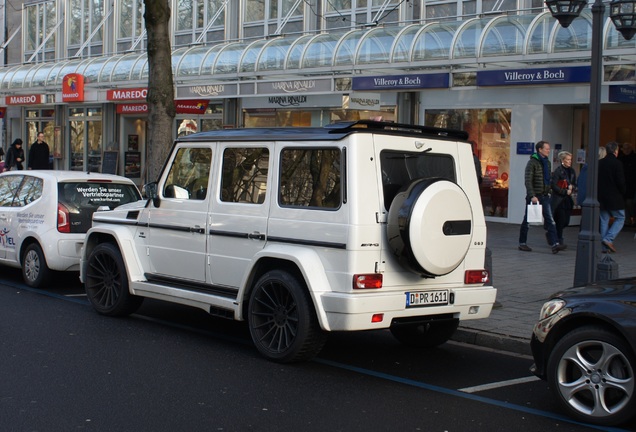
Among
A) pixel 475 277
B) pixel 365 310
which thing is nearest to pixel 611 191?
pixel 475 277

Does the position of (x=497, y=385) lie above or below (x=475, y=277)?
below

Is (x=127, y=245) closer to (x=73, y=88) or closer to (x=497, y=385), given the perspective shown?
(x=497, y=385)

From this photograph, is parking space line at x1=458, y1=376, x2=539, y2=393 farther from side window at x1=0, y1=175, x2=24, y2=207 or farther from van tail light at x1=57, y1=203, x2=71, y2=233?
side window at x1=0, y1=175, x2=24, y2=207

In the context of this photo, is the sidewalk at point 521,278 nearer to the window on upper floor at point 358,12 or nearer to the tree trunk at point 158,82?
the tree trunk at point 158,82

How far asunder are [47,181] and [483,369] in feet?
21.6

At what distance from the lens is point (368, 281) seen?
6898 mm

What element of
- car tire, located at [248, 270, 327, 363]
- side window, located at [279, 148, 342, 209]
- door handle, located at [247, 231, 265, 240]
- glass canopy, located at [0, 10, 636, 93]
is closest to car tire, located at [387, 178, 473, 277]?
side window, located at [279, 148, 342, 209]

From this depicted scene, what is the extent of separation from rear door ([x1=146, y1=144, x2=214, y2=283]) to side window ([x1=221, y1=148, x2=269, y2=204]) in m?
0.24

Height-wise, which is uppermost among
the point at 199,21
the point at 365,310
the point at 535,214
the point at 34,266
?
the point at 199,21

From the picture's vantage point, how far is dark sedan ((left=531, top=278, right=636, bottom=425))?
5.66 meters

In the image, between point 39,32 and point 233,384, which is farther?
point 39,32

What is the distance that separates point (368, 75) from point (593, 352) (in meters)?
15.0

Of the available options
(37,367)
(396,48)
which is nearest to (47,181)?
(37,367)

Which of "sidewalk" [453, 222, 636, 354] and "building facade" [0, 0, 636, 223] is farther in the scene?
"building facade" [0, 0, 636, 223]
